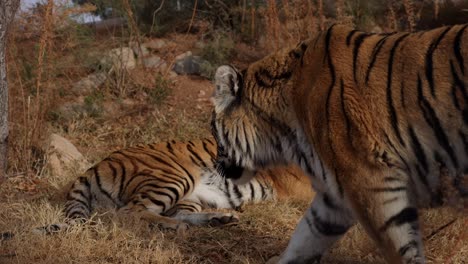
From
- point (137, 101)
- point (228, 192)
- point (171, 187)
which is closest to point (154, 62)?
point (137, 101)

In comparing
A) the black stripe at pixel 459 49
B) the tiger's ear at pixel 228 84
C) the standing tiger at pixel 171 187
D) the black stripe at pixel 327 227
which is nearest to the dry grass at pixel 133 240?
the standing tiger at pixel 171 187

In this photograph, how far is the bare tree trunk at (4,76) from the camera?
18.5ft

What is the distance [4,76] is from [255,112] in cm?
280

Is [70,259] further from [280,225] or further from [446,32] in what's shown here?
[446,32]

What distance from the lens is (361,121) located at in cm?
322

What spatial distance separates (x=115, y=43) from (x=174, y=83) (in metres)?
1.09

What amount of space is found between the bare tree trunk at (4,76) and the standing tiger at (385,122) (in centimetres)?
297

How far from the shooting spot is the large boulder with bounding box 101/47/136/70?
915 centimetres

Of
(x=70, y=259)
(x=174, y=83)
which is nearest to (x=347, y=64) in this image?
(x=70, y=259)

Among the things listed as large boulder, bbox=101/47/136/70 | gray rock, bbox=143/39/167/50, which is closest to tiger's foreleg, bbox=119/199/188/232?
large boulder, bbox=101/47/136/70

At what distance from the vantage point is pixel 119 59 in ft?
30.0

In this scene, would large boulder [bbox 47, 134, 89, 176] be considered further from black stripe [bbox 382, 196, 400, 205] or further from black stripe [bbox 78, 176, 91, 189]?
black stripe [bbox 382, 196, 400, 205]

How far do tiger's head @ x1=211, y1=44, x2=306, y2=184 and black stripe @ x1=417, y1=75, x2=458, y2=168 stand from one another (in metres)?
0.77

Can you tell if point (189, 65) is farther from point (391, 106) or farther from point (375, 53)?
point (391, 106)
